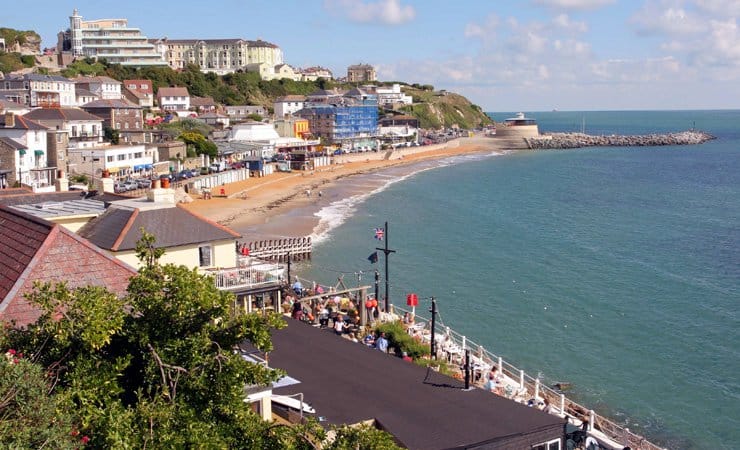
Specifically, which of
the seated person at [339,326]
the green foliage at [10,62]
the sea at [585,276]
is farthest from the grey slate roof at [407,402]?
the green foliage at [10,62]

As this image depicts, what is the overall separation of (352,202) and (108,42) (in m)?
74.6

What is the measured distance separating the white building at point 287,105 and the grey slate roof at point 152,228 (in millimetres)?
108379

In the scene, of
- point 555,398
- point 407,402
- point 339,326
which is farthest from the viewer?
point 339,326

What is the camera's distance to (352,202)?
70.8 meters

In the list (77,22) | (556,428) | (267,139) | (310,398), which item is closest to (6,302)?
(310,398)

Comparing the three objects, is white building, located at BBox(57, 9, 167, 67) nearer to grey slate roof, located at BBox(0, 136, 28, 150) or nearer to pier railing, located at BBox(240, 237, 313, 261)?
grey slate roof, located at BBox(0, 136, 28, 150)

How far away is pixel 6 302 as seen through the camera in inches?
418

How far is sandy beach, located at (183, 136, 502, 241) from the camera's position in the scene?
54631 millimetres

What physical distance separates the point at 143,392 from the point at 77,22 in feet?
424

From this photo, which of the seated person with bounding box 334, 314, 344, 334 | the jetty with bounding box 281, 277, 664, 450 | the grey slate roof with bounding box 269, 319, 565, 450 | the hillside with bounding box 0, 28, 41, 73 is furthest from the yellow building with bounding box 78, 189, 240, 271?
the hillside with bounding box 0, 28, 41, 73

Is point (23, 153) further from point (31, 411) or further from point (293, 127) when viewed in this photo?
point (293, 127)

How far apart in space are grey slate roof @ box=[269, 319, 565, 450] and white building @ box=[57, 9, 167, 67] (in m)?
119

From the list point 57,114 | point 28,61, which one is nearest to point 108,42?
point 28,61

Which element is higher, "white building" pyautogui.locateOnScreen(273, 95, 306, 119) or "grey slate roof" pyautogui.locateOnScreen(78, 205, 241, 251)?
"white building" pyautogui.locateOnScreen(273, 95, 306, 119)
